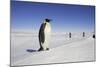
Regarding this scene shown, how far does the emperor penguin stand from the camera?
251 centimetres

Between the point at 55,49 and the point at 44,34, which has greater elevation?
the point at 44,34

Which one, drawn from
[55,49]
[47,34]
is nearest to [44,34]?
[47,34]

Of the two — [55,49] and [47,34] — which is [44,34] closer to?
[47,34]

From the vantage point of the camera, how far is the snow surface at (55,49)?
2.40m

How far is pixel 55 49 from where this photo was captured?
8.47ft

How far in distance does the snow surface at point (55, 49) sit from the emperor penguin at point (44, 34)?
0.15 ft

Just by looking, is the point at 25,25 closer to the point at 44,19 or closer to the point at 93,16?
the point at 44,19

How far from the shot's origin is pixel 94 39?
9.21ft

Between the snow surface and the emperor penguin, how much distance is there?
0.05m

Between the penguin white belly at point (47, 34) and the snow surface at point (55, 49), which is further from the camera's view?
the penguin white belly at point (47, 34)

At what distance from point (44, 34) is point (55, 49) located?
0.74ft

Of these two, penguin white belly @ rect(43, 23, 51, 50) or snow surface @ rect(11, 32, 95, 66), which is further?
penguin white belly @ rect(43, 23, 51, 50)

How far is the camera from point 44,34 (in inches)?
99.9
